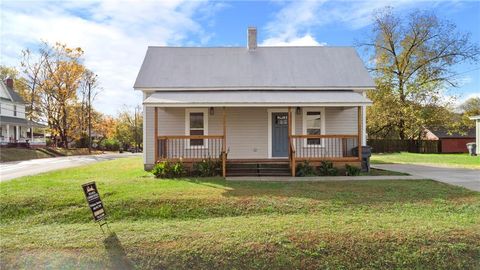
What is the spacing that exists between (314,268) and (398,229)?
6.23 feet

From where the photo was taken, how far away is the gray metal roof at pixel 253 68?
14133 millimetres

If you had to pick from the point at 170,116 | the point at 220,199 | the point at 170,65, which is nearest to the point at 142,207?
the point at 220,199

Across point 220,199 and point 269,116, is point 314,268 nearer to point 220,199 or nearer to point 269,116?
point 220,199

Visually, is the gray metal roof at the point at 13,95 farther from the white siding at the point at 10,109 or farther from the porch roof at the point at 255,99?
the porch roof at the point at 255,99

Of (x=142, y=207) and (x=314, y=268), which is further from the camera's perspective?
(x=142, y=207)

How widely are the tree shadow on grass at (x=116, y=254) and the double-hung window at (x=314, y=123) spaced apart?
9439 mm

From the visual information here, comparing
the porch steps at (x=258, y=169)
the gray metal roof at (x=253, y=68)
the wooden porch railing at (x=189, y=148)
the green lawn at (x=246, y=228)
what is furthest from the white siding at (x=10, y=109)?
the porch steps at (x=258, y=169)

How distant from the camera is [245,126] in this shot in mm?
13945

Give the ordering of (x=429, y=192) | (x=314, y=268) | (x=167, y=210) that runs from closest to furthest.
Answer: (x=314, y=268) < (x=167, y=210) < (x=429, y=192)

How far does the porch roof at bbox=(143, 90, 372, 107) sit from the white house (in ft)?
0.12

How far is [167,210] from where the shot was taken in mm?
7562

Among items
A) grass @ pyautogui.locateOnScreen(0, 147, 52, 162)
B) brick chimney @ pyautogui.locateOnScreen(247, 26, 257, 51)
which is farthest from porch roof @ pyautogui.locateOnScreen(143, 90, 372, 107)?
grass @ pyautogui.locateOnScreen(0, 147, 52, 162)

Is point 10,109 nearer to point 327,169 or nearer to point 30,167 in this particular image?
point 30,167

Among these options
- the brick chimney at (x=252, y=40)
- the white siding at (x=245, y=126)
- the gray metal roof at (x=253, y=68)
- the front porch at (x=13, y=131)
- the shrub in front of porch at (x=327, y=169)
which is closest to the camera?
the shrub in front of porch at (x=327, y=169)
